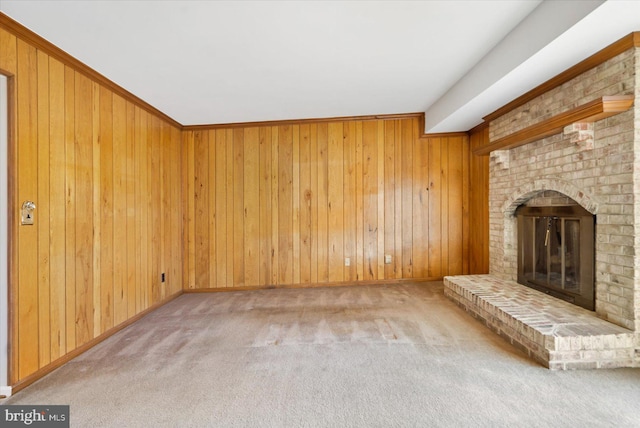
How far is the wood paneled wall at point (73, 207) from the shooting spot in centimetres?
192

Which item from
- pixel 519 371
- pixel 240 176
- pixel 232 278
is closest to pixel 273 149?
pixel 240 176

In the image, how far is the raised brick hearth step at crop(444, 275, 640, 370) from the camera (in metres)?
1.96

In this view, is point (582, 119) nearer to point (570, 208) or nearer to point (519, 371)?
point (570, 208)

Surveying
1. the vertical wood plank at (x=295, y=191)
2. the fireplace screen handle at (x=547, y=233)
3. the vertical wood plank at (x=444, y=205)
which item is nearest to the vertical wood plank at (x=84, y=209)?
the vertical wood plank at (x=295, y=191)

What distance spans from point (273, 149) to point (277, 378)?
305 cm

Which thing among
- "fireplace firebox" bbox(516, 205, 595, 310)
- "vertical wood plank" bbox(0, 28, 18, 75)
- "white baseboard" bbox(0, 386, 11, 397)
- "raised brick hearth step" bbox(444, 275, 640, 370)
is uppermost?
"vertical wood plank" bbox(0, 28, 18, 75)

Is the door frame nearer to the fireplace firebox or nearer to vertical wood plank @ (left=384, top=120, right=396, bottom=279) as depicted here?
vertical wood plank @ (left=384, top=120, right=396, bottom=279)

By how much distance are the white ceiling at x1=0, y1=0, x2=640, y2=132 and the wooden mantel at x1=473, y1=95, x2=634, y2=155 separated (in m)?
0.36

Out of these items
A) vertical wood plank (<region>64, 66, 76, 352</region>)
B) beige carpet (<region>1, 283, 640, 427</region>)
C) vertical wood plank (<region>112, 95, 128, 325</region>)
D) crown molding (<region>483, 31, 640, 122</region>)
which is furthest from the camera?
vertical wood plank (<region>112, 95, 128, 325</region>)

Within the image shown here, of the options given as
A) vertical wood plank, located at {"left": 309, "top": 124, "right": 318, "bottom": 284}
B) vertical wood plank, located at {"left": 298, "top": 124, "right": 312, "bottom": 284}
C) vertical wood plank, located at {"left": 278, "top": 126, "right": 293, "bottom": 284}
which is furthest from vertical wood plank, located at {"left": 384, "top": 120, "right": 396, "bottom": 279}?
vertical wood plank, located at {"left": 278, "top": 126, "right": 293, "bottom": 284}

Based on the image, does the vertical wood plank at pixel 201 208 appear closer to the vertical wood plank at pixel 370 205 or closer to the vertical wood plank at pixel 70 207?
the vertical wood plank at pixel 70 207

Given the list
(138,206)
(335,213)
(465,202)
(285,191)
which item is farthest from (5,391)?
(465,202)

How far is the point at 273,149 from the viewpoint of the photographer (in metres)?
4.19

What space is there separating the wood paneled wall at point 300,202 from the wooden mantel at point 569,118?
4.46 ft
